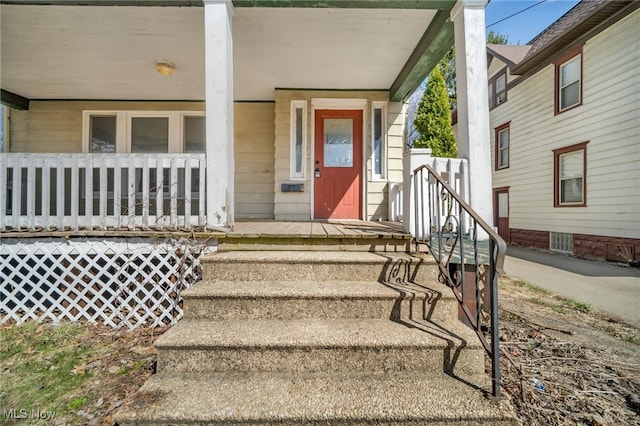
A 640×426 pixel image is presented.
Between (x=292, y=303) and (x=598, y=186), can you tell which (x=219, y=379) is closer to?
(x=292, y=303)

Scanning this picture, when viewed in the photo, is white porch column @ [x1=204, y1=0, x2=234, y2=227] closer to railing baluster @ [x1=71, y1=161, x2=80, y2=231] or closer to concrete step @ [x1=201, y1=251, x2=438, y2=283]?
concrete step @ [x1=201, y1=251, x2=438, y2=283]

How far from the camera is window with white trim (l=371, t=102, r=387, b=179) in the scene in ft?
16.3

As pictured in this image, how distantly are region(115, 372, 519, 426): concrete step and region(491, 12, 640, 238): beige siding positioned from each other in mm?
6117

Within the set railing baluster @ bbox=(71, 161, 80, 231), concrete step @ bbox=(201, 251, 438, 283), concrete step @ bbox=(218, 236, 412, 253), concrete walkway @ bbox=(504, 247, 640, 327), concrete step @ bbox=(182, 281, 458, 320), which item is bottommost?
concrete walkway @ bbox=(504, 247, 640, 327)

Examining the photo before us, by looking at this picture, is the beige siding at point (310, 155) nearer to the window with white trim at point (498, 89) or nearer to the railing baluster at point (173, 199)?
the railing baluster at point (173, 199)

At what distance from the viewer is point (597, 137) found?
6.08m

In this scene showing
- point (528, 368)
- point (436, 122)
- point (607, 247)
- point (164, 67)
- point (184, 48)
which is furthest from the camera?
point (436, 122)

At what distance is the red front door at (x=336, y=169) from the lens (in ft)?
16.5

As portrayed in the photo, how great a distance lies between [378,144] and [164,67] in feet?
11.1

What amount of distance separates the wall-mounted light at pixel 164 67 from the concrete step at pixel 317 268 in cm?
319

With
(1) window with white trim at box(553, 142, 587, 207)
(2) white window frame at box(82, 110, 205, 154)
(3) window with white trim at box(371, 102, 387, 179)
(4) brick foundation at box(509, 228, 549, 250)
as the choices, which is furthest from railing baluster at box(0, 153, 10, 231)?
(4) brick foundation at box(509, 228, 549, 250)

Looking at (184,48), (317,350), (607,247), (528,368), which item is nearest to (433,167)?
(528,368)

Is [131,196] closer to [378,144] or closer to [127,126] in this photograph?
[127,126]

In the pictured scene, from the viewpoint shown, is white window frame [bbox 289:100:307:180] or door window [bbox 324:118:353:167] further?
door window [bbox 324:118:353:167]
